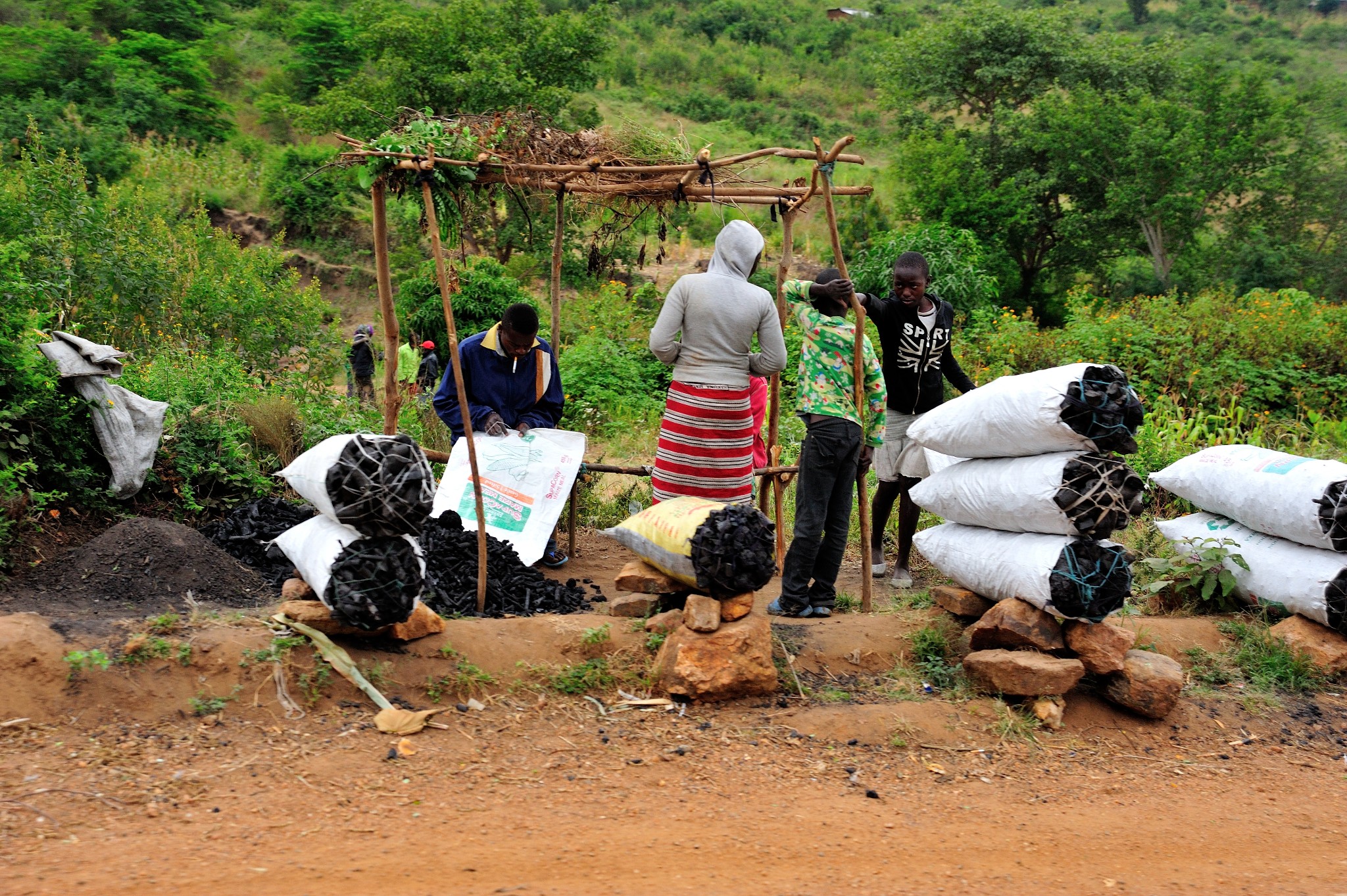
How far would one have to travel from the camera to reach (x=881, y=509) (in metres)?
5.95

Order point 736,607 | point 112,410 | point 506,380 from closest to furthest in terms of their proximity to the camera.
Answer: point 736,607, point 112,410, point 506,380

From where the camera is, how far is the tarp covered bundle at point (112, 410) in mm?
5422

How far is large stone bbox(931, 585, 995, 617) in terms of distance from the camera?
491 cm

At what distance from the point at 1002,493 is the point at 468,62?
1546 centimetres

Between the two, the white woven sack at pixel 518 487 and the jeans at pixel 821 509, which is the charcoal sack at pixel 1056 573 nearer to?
the jeans at pixel 821 509

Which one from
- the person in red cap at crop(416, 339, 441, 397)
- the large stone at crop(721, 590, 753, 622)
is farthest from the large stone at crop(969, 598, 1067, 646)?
the person in red cap at crop(416, 339, 441, 397)

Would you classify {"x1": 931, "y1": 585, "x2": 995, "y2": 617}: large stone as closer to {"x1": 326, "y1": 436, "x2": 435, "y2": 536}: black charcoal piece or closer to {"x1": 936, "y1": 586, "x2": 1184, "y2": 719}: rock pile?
{"x1": 936, "y1": 586, "x2": 1184, "y2": 719}: rock pile

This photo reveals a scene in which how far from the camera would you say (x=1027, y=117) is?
65.1 ft

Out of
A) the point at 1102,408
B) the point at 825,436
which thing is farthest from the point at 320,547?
the point at 1102,408

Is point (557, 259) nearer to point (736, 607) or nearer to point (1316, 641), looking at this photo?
point (736, 607)

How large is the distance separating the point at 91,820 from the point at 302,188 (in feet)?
65.5

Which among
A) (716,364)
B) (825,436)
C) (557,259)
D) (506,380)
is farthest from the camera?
(557,259)

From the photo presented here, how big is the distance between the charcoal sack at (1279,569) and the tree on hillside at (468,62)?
46.5 feet

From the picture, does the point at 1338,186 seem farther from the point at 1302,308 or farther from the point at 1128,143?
the point at 1302,308
